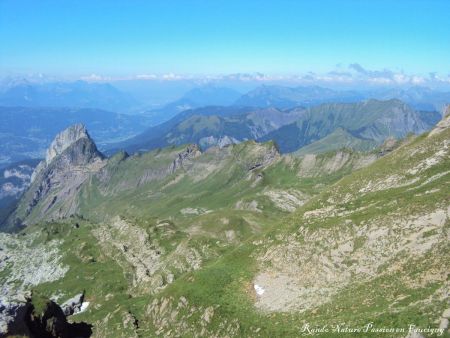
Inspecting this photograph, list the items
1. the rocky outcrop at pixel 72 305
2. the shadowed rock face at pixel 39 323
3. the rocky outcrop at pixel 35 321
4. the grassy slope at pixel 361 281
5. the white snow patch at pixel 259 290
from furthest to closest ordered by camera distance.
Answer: the rocky outcrop at pixel 72 305
the white snow patch at pixel 259 290
the shadowed rock face at pixel 39 323
the rocky outcrop at pixel 35 321
the grassy slope at pixel 361 281

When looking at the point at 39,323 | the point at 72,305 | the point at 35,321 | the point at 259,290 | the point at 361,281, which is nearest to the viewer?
the point at 361,281

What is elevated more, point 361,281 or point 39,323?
point 361,281

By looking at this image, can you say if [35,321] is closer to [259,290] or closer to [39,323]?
[39,323]

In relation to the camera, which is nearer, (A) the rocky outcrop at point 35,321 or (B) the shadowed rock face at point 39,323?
(A) the rocky outcrop at point 35,321

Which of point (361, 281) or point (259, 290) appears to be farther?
point (259, 290)

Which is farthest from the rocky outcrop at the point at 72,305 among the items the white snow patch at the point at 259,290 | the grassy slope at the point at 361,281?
the white snow patch at the point at 259,290

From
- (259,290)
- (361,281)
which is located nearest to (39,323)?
(259,290)

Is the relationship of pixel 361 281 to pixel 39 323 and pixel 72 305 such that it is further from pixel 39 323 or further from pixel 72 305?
pixel 72 305

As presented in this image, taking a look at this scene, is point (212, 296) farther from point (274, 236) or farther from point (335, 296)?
point (335, 296)

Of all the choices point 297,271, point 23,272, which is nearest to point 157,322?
point 297,271

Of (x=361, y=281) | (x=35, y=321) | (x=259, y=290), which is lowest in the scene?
(x=35, y=321)

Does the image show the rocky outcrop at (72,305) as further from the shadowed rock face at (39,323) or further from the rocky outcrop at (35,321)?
the shadowed rock face at (39,323)

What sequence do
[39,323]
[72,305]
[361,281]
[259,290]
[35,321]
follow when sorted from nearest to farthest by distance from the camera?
[361,281] < [259,290] < [35,321] < [39,323] < [72,305]

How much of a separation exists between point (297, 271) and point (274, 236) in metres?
13.1
